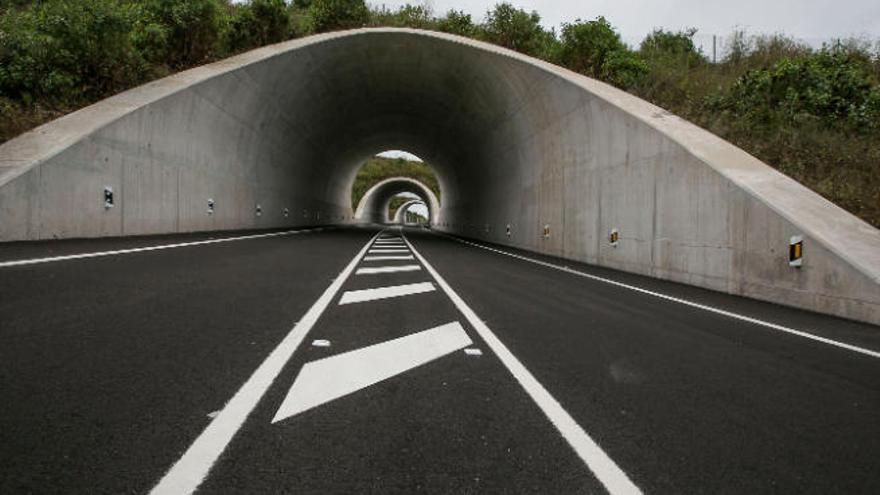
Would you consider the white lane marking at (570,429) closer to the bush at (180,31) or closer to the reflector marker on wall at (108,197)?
the reflector marker on wall at (108,197)

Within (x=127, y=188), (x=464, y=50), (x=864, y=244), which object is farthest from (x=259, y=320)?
(x=464, y=50)

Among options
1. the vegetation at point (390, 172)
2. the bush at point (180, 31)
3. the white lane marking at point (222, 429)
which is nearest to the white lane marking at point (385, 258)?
the white lane marking at point (222, 429)

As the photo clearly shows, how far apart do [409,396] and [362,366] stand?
0.70 meters

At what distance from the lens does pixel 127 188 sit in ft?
45.5

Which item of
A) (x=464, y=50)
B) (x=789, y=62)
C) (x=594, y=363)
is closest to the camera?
(x=594, y=363)

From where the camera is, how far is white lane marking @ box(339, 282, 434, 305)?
22.5 ft

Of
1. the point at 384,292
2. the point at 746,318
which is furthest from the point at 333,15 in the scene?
the point at 746,318

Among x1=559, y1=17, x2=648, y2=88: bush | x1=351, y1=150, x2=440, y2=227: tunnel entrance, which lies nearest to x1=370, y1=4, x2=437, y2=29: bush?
x1=559, y1=17, x2=648, y2=88: bush

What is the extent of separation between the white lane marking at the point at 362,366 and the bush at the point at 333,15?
1829 cm

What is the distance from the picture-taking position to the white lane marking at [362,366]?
3.27 metres

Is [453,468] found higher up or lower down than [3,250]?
lower down

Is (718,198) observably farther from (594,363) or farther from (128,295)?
(128,295)

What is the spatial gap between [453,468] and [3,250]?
10.1 m

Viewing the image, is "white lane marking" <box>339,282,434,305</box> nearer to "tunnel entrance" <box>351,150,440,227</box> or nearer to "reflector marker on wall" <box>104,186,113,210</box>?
"reflector marker on wall" <box>104,186,113,210</box>
